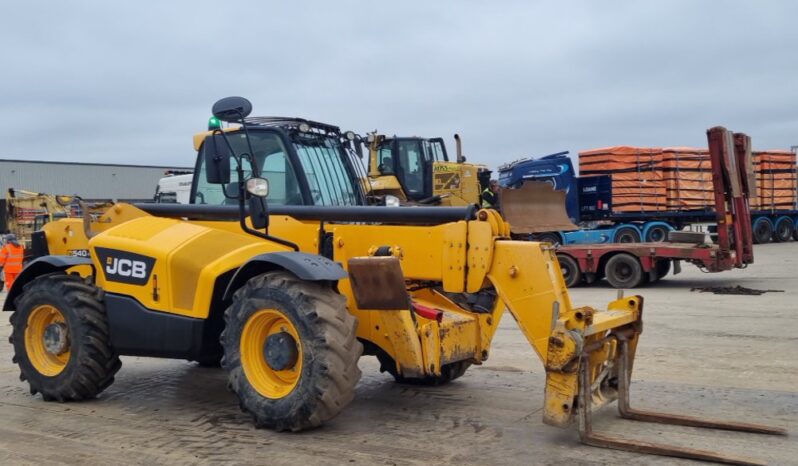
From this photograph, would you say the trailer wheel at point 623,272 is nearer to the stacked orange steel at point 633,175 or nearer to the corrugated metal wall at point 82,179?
the stacked orange steel at point 633,175

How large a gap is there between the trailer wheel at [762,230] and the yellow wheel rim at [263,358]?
81.2 feet

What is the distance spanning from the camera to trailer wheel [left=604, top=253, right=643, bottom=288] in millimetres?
15492

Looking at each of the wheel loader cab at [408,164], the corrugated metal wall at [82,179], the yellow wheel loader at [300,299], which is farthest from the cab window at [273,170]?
the corrugated metal wall at [82,179]

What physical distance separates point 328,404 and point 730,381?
3.83m

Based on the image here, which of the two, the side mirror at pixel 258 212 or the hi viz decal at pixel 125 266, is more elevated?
the side mirror at pixel 258 212

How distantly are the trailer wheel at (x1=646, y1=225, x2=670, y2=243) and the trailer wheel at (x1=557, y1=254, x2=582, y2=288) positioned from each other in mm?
8352

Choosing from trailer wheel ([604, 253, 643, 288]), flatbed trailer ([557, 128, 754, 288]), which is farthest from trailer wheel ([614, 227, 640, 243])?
trailer wheel ([604, 253, 643, 288])

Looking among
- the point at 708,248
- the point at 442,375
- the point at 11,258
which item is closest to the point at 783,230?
the point at 708,248

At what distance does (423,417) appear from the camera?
5.90 metres

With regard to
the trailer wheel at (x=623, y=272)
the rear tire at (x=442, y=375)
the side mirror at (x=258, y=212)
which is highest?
the side mirror at (x=258, y=212)

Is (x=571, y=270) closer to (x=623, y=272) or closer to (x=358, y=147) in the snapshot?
(x=623, y=272)

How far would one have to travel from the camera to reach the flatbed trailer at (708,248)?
47.0ft

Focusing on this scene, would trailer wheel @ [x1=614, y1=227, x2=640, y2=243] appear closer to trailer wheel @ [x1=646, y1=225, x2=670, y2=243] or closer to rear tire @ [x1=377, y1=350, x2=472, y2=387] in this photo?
trailer wheel @ [x1=646, y1=225, x2=670, y2=243]

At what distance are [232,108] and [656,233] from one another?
66.5ft
